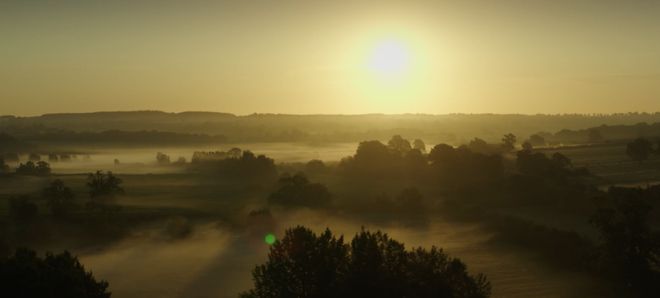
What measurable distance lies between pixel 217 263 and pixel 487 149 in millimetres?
87355

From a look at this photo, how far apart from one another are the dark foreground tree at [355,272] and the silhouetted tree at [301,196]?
3960 centimetres

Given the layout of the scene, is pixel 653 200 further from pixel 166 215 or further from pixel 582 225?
pixel 166 215

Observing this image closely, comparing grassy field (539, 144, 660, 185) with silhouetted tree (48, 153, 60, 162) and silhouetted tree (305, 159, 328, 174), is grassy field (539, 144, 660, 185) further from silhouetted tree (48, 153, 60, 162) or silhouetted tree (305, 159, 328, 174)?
silhouetted tree (48, 153, 60, 162)

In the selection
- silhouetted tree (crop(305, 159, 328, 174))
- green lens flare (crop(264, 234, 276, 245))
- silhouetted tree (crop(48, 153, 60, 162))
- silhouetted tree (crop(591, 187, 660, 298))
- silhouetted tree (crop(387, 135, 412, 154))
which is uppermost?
silhouetted tree (crop(387, 135, 412, 154))

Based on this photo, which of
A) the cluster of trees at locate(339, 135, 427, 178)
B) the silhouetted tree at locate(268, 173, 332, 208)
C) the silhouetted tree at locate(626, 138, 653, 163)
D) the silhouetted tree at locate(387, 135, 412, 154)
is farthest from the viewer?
the silhouetted tree at locate(387, 135, 412, 154)

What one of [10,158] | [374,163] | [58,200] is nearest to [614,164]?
[374,163]

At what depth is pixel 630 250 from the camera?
3781 centimetres

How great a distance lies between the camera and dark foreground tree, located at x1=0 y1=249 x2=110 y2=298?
24172mm

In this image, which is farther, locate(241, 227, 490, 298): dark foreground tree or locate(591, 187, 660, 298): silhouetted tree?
locate(591, 187, 660, 298): silhouetted tree

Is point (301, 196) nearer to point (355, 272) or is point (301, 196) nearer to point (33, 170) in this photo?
point (355, 272)

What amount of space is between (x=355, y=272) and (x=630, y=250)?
67.9ft

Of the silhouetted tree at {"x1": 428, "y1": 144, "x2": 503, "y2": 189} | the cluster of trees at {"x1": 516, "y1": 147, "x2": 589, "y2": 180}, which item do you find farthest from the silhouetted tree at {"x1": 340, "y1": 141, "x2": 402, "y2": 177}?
the cluster of trees at {"x1": 516, "y1": 147, "x2": 589, "y2": 180}

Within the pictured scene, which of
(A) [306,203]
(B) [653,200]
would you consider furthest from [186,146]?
(B) [653,200]

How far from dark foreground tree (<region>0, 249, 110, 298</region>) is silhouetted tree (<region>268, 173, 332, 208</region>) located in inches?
1678
